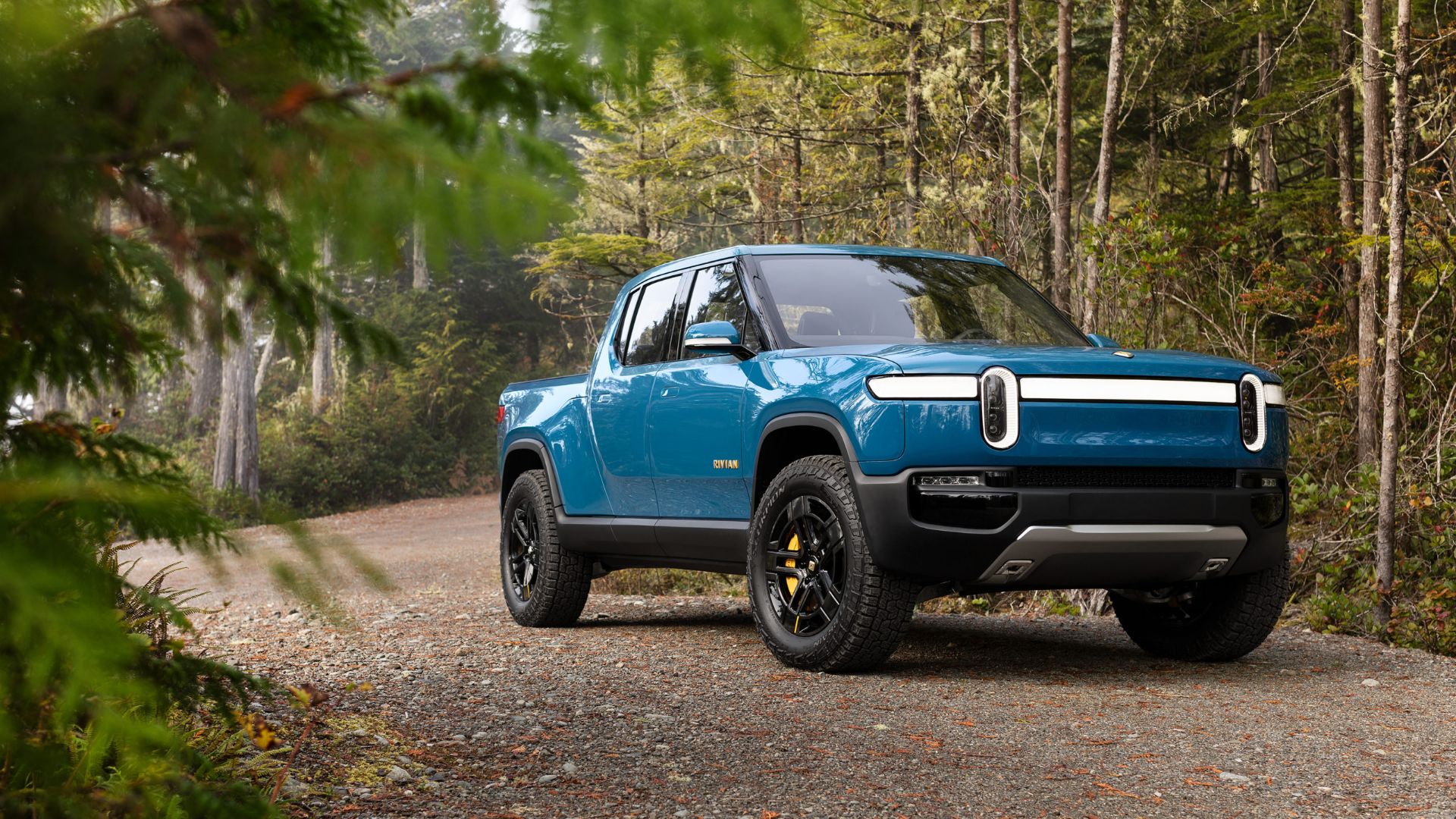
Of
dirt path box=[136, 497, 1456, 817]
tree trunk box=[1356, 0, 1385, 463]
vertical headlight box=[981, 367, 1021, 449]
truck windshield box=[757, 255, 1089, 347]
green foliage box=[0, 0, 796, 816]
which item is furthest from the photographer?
tree trunk box=[1356, 0, 1385, 463]

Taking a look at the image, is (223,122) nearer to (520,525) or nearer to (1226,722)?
(1226,722)

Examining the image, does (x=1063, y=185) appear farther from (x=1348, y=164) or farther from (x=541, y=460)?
(x=541, y=460)

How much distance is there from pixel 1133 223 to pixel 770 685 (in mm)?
5925

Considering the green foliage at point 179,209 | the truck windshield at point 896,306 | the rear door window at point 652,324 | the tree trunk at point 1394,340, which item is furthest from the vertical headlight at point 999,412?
the tree trunk at point 1394,340

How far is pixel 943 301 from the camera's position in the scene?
705 cm

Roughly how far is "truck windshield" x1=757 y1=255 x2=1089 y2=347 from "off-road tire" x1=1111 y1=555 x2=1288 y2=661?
1.48 m

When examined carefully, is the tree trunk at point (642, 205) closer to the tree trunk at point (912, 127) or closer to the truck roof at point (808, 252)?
the tree trunk at point (912, 127)

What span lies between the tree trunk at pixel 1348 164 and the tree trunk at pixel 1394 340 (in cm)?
202

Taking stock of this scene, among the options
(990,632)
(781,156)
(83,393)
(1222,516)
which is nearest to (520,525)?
(990,632)

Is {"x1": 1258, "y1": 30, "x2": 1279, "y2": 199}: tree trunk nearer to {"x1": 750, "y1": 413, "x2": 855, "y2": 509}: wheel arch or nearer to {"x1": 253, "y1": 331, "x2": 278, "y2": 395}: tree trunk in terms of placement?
{"x1": 750, "y1": 413, "x2": 855, "y2": 509}: wheel arch

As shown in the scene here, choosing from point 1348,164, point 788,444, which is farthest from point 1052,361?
point 1348,164

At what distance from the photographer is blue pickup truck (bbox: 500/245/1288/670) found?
562cm

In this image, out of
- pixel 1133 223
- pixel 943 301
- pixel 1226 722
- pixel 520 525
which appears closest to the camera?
pixel 1226 722

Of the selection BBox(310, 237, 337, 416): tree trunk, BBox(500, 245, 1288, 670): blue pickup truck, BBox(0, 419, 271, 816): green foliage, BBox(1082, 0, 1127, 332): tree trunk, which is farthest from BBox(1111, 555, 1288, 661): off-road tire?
BBox(310, 237, 337, 416): tree trunk
